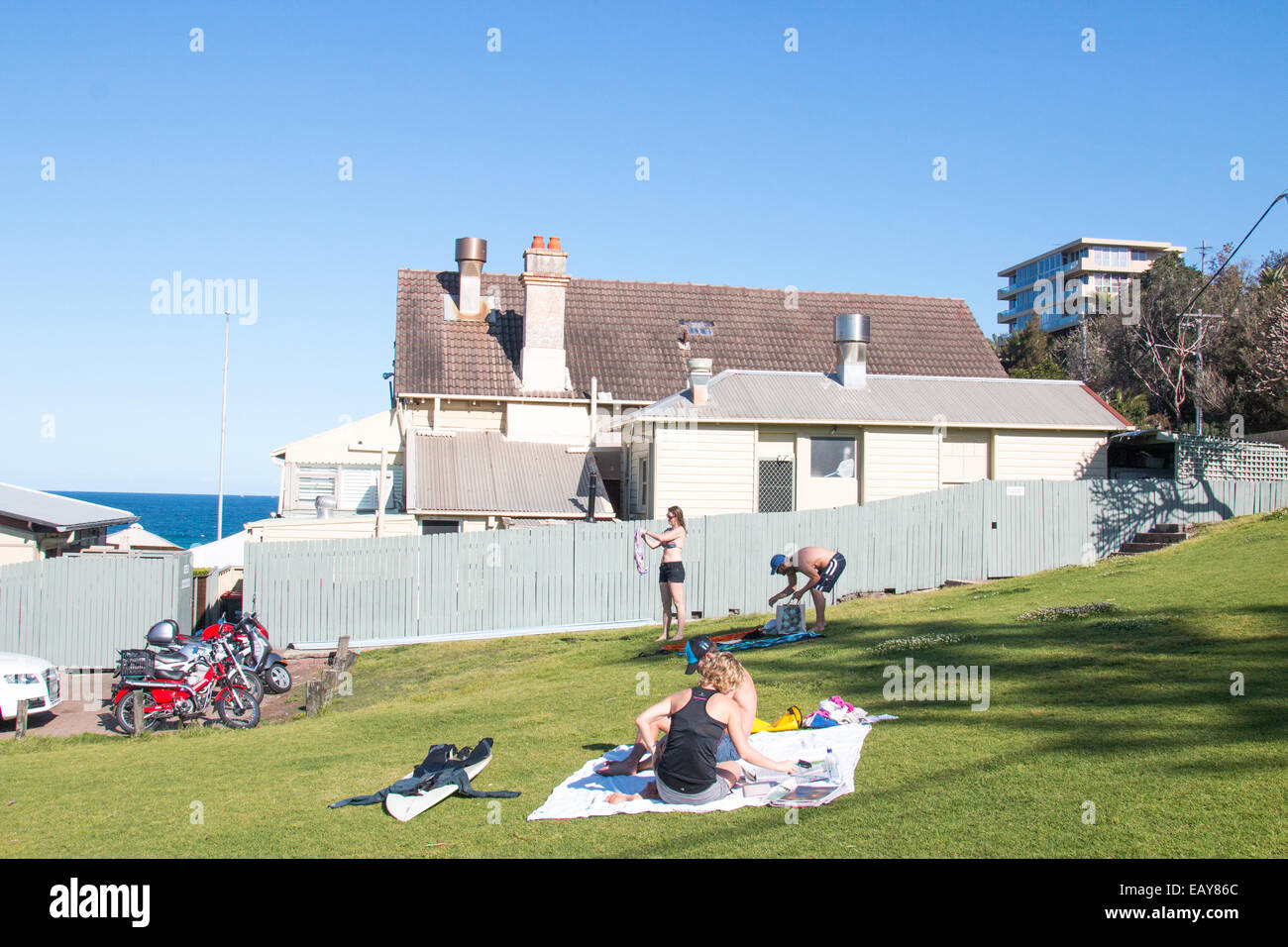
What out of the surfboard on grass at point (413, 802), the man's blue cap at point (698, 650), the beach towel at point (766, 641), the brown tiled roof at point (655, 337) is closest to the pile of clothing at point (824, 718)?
the man's blue cap at point (698, 650)

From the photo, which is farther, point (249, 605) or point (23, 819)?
point (249, 605)

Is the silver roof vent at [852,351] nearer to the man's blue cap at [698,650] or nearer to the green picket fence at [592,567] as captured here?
the green picket fence at [592,567]

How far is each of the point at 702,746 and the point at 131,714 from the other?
9.08 m

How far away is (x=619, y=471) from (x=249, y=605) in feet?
33.3

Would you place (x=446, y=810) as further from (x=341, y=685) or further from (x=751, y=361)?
(x=751, y=361)

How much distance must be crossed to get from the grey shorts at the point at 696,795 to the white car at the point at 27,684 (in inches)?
414

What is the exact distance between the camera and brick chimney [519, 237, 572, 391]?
2791 cm

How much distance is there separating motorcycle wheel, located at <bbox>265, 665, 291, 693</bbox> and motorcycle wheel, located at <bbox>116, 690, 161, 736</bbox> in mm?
2176

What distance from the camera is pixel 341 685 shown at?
49.0 ft

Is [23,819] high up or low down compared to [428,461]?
down
